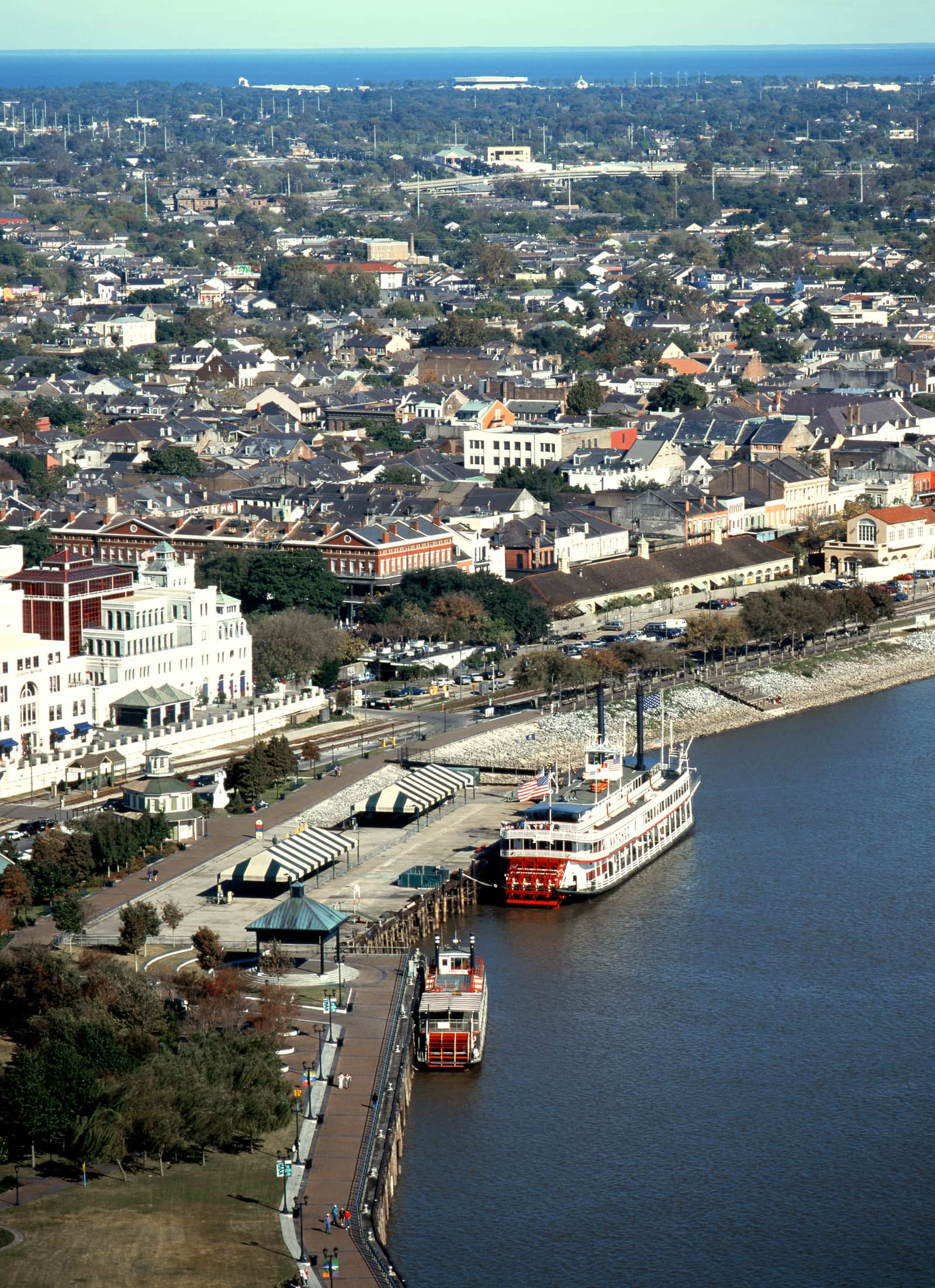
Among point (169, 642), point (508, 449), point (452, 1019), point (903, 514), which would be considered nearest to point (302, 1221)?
point (452, 1019)

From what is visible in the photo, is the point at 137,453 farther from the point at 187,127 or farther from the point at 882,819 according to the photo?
the point at 187,127

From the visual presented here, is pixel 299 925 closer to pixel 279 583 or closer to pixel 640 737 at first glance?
pixel 640 737

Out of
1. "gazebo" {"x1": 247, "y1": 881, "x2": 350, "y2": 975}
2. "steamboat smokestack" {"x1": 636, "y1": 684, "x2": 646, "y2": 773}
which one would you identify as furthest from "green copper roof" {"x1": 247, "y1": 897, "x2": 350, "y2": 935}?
"steamboat smokestack" {"x1": 636, "y1": 684, "x2": 646, "y2": 773}

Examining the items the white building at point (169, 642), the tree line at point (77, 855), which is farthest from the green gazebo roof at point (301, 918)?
the white building at point (169, 642)

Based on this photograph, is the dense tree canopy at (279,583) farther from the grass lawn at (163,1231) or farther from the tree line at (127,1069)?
the grass lawn at (163,1231)

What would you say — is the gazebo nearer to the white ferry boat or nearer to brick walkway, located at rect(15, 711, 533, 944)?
brick walkway, located at rect(15, 711, 533, 944)

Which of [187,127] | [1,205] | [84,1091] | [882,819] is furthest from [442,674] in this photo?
[187,127]

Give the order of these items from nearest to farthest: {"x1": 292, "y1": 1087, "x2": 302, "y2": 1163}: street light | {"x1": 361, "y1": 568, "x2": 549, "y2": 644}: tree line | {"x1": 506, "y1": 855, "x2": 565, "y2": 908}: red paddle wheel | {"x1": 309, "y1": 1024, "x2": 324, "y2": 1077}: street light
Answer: {"x1": 292, "y1": 1087, "x2": 302, "y2": 1163}: street light, {"x1": 309, "y1": 1024, "x2": 324, "y2": 1077}: street light, {"x1": 506, "y1": 855, "x2": 565, "y2": 908}: red paddle wheel, {"x1": 361, "y1": 568, "x2": 549, "y2": 644}: tree line
